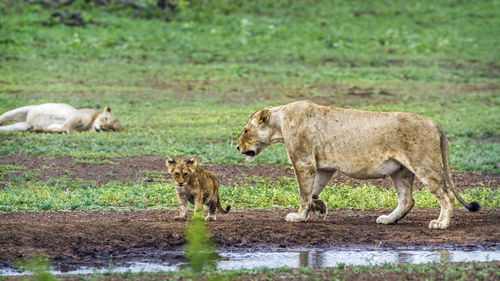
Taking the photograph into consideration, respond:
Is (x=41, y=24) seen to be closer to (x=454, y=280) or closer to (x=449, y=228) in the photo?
(x=449, y=228)

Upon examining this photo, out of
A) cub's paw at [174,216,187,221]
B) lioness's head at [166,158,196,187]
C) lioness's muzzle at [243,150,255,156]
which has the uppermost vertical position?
lioness's muzzle at [243,150,255,156]

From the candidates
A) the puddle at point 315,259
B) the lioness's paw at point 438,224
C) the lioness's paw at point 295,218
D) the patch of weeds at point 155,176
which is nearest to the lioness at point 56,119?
the patch of weeds at point 155,176

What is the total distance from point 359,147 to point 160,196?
3.44 meters

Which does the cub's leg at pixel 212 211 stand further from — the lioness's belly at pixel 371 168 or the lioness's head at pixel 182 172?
the lioness's belly at pixel 371 168

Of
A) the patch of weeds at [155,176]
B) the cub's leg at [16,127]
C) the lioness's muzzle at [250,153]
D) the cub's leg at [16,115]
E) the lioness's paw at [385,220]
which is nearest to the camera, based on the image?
the lioness's paw at [385,220]

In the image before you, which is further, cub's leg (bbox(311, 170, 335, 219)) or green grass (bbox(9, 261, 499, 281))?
cub's leg (bbox(311, 170, 335, 219))

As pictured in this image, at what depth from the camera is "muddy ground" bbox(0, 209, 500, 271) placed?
835cm

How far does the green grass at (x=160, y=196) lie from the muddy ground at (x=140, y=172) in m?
0.35

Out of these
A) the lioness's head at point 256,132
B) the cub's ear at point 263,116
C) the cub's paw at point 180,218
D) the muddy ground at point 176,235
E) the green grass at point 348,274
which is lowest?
the muddy ground at point 176,235

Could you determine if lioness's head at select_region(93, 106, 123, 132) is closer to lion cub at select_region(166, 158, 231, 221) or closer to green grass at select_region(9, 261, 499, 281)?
lion cub at select_region(166, 158, 231, 221)

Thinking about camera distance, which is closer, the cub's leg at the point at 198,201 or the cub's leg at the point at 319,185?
the cub's leg at the point at 198,201

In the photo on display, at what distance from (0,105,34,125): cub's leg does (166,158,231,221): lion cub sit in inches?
361

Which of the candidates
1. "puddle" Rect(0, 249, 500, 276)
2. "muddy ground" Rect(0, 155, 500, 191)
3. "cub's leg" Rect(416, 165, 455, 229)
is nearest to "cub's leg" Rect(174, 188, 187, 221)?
"puddle" Rect(0, 249, 500, 276)

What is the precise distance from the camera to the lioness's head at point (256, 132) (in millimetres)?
10023
